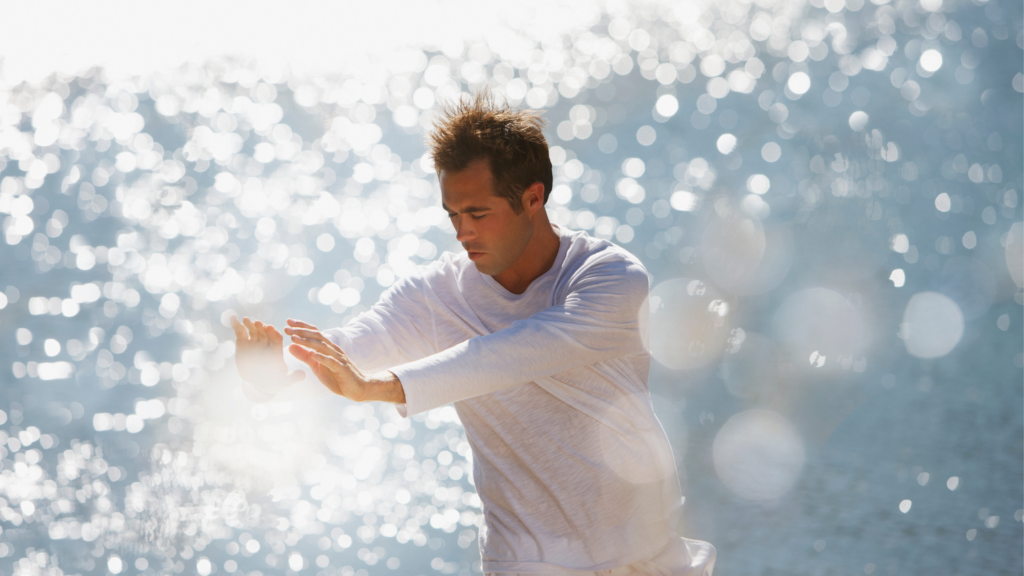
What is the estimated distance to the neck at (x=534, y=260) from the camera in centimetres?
214

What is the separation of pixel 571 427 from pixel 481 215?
0.60 metres

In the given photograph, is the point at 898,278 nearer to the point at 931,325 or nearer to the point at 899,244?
the point at 931,325

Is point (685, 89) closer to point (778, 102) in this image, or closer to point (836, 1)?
point (778, 102)

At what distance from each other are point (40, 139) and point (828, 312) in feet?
57.2

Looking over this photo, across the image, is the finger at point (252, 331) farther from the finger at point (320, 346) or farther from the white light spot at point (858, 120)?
the white light spot at point (858, 120)

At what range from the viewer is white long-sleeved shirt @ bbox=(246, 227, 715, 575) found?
200 cm

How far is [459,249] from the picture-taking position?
14820 mm

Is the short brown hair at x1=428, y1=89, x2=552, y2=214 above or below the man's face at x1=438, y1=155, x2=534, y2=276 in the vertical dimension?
above

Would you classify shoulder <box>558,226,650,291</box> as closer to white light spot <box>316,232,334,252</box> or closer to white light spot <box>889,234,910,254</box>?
white light spot <box>316,232,334,252</box>

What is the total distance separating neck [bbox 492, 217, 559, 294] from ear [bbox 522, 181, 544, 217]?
44mm

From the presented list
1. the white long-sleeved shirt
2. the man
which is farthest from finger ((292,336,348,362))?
the white long-sleeved shirt

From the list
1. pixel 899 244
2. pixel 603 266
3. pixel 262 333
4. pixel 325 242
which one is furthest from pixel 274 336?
pixel 899 244

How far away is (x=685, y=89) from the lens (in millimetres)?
20219

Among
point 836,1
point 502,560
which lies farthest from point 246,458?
point 836,1
